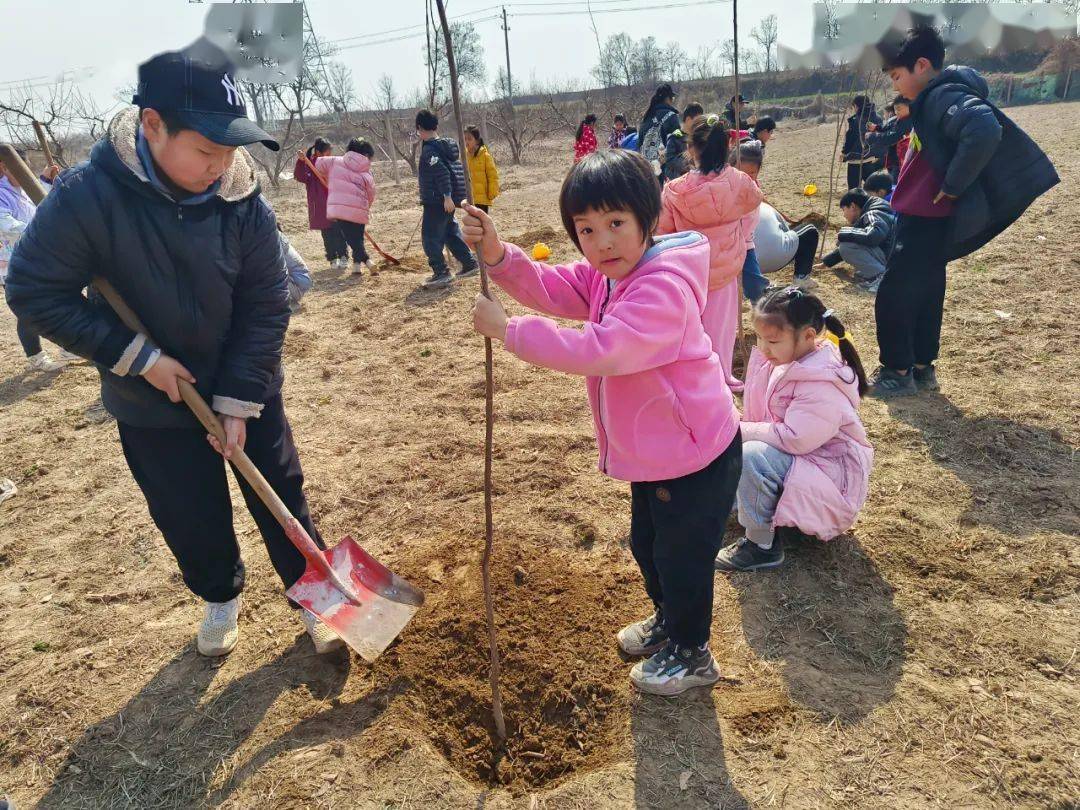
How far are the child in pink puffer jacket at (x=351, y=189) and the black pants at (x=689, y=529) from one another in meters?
6.91

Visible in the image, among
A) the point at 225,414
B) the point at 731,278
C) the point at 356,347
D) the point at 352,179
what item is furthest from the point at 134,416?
the point at 352,179

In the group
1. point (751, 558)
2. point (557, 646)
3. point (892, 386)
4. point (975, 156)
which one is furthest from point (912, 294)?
point (557, 646)

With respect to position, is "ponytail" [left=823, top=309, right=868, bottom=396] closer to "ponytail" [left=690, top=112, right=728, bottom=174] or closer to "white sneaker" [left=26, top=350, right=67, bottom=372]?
"ponytail" [left=690, top=112, right=728, bottom=174]

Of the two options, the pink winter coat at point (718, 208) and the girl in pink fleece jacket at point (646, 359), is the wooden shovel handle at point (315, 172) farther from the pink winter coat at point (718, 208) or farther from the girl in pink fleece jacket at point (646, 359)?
the girl in pink fleece jacket at point (646, 359)

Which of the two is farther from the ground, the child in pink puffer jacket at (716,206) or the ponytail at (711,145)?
the ponytail at (711,145)

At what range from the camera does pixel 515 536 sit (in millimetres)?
3139

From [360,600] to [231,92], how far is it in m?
1.67

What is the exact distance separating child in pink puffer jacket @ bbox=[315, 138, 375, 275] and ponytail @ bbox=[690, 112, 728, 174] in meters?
5.29

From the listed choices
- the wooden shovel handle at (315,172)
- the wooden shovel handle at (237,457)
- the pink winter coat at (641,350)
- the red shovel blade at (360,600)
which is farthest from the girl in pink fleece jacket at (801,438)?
the wooden shovel handle at (315,172)

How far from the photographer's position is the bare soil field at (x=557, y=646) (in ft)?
6.66

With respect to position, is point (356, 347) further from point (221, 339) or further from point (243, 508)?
point (221, 339)

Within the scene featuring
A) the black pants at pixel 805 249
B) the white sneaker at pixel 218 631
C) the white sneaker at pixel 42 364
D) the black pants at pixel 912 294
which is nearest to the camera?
the white sneaker at pixel 218 631

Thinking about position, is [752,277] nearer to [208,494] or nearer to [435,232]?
[435,232]

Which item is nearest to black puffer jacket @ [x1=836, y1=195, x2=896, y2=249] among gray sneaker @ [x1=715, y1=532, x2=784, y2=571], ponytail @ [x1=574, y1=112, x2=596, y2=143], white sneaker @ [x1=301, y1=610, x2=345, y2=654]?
gray sneaker @ [x1=715, y1=532, x2=784, y2=571]
